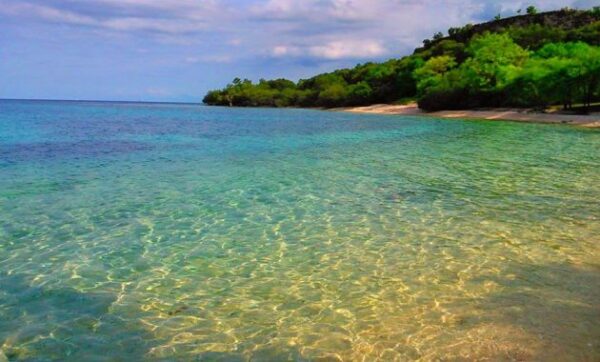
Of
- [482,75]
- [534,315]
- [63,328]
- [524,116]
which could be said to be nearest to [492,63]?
[482,75]

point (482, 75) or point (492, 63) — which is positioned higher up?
point (492, 63)

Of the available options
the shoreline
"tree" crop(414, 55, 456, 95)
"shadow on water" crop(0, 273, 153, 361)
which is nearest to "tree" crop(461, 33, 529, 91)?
the shoreline

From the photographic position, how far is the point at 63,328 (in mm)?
6238

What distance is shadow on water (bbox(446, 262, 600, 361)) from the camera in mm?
5691

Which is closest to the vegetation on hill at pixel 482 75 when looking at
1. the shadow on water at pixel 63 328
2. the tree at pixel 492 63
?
the tree at pixel 492 63

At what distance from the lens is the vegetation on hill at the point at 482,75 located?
187ft

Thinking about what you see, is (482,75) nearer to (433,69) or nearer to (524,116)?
(524,116)

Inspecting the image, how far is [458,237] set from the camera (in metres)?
10.3

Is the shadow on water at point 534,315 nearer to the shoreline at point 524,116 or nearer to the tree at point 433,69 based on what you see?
the shoreline at point 524,116

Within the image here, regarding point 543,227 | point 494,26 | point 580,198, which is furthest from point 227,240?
point 494,26

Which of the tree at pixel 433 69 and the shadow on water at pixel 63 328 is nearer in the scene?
the shadow on water at pixel 63 328

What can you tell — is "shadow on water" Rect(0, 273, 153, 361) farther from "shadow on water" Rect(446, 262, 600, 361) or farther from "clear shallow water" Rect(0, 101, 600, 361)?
"shadow on water" Rect(446, 262, 600, 361)

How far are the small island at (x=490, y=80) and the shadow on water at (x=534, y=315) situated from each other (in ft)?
147

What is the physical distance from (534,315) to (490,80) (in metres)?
70.7
